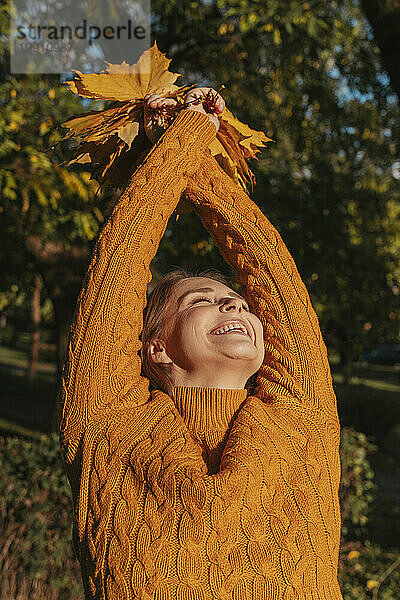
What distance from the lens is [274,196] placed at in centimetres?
674

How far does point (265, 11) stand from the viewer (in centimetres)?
564

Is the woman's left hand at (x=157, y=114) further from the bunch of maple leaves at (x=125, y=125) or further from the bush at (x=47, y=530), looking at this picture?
the bush at (x=47, y=530)

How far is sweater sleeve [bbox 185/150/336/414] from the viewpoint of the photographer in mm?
1747

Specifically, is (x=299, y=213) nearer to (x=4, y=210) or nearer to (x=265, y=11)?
(x=265, y=11)

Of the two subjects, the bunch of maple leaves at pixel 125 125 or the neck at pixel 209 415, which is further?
the bunch of maple leaves at pixel 125 125

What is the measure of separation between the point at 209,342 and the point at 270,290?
0.29m

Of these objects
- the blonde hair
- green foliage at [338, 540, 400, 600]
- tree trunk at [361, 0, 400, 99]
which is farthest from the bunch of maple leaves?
green foliage at [338, 540, 400, 600]

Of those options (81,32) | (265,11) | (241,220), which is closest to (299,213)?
(265,11)

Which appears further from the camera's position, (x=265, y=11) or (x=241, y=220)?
(x=265, y=11)

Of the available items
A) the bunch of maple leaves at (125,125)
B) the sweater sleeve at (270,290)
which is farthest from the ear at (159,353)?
the bunch of maple leaves at (125,125)

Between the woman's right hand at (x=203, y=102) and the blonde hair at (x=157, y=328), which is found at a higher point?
the woman's right hand at (x=203, y=102)

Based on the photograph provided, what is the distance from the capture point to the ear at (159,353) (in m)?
1.74

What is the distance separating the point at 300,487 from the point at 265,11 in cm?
504

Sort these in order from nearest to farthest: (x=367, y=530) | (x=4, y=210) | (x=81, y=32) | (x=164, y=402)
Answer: (x=164, y=402), (x=81, y=32), (x=4, y=210), (x=367, y=530)
